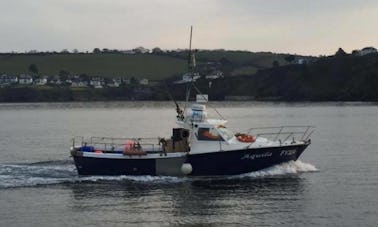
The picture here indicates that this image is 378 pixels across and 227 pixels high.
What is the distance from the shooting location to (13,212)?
2702 cm

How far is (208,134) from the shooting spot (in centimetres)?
3362

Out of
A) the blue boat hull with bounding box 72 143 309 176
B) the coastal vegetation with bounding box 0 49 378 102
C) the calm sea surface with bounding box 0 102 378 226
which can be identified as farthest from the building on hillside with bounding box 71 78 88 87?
the blue boat hull with bounding box 72 143 309 176

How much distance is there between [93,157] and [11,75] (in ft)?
526

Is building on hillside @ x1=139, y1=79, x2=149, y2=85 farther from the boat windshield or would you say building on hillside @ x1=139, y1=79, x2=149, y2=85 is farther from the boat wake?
the boat windshield

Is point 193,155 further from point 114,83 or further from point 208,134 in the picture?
point 114,83

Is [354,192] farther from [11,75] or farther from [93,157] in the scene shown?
[11,75]

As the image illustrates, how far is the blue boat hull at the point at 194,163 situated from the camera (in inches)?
1316

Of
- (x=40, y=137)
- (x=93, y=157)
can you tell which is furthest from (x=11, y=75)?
(x=93, y=157)

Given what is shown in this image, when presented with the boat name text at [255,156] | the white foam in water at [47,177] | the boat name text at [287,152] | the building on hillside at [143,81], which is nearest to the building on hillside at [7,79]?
the building on hillside at [143,81]

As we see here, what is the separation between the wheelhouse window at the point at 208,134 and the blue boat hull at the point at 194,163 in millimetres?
788

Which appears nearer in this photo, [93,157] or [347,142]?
[93,157]

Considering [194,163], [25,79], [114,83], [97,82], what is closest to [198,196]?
[194,163]

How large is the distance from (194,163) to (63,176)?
709 centimetres

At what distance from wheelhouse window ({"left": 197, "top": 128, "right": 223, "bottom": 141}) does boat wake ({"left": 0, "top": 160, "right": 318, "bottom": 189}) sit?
2125mm
